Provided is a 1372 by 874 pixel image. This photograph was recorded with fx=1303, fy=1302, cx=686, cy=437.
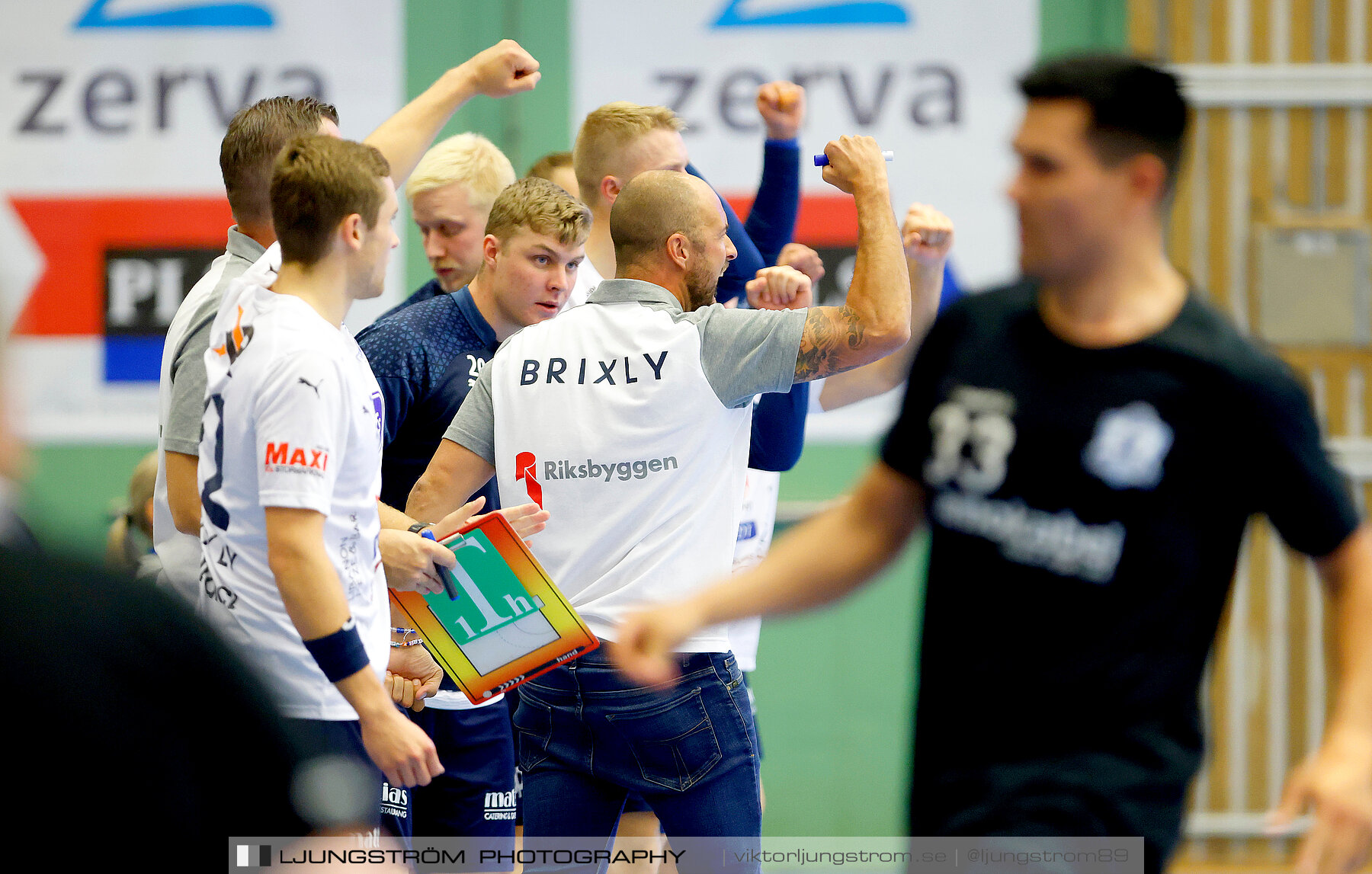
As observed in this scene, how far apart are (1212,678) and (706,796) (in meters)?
3.66

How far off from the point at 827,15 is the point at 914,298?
2.40 m

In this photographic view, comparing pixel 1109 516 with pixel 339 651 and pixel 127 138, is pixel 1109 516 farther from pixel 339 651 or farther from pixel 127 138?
pixel 127 138

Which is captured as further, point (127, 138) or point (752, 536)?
point (127, 138)

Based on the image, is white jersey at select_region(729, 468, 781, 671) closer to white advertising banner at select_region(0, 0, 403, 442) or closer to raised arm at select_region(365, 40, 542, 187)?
raised arm at select_region(365, 40, 542, 187)

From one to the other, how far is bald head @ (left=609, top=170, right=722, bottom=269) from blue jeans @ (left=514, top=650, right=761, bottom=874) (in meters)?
0.88

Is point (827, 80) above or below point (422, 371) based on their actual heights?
above

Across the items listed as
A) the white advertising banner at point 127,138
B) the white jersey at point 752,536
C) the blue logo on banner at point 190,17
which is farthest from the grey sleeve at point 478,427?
the blue logo on banner at point 190,17

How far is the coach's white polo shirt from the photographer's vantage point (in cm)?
272

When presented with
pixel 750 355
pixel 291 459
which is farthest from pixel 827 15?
pixel 291 459

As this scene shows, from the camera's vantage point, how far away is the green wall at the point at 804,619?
5.68m

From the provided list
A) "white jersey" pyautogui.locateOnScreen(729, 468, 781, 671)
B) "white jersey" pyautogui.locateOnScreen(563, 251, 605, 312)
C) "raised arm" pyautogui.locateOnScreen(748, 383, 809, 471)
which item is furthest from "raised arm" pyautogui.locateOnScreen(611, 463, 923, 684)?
"white jersey" pyautogui.locateOnScreen(729, 468, 781, 671)

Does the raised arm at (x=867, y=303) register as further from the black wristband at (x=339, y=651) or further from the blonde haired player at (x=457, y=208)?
the blonde haired player at (x=457, y=208)

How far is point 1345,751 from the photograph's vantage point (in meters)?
1.59

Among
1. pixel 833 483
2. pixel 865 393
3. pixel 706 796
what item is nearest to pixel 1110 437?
pixel 706 796
